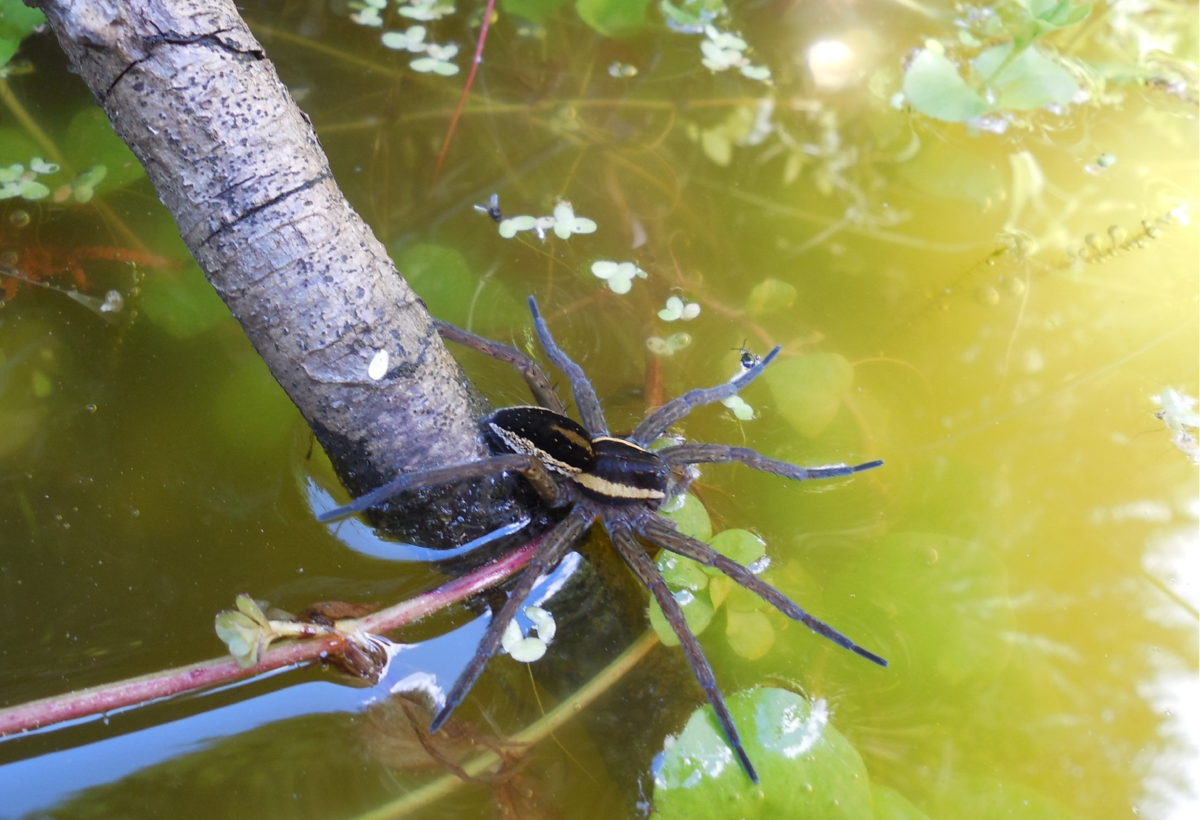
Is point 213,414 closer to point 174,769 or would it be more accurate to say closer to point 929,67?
point 174,769

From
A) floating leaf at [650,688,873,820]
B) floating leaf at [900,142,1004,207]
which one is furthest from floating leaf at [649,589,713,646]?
floating leaf at [900,142,1004,207]

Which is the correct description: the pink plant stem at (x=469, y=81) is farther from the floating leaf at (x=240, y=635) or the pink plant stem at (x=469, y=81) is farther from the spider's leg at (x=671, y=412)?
the floating leaf at (x=240, y=635)

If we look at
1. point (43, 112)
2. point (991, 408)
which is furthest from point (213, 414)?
point (991, 408)

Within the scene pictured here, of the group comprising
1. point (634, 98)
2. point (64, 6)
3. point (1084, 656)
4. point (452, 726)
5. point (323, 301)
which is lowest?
point (1084, 656)

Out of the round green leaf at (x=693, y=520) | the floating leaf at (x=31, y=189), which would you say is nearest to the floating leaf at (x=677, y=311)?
the round green leaf at (x=693, y=520)

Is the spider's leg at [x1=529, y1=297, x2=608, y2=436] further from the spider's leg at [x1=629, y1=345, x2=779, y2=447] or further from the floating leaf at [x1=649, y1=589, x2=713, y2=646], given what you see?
the floating leaf at [x1=649, y1=589, x2=713, y2=646]
